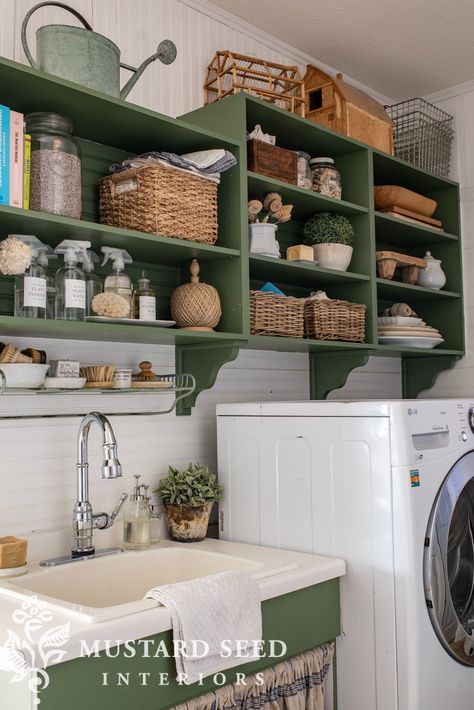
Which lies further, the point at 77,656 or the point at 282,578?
the point at 282,578

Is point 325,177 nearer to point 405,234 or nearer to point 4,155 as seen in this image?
point 405,234

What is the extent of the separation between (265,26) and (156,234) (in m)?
1.35

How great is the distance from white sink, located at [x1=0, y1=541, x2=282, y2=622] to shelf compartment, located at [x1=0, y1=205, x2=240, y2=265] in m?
0.92

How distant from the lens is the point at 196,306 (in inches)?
88.4

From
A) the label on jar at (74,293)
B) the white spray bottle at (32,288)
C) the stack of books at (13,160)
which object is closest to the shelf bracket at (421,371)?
the label on jar at (74,293)

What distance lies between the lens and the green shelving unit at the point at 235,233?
195 cm

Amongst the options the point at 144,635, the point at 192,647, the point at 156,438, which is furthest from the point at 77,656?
the point at 156,438

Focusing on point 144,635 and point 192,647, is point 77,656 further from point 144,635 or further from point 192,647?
point 192,647

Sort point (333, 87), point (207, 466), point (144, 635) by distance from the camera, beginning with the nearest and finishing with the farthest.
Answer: point (144, 635) < point (207, 466) < point (333, 87)

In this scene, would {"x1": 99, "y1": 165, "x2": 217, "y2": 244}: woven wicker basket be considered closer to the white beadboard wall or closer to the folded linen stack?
the folded linen stack

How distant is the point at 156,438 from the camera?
96.8 inches

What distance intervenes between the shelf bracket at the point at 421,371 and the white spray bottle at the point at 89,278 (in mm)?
2006

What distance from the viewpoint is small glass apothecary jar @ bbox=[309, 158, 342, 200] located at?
2760 millimetres

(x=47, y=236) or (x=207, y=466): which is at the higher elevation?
(x=47, y=236)
